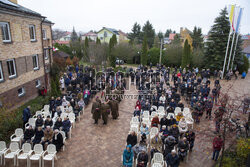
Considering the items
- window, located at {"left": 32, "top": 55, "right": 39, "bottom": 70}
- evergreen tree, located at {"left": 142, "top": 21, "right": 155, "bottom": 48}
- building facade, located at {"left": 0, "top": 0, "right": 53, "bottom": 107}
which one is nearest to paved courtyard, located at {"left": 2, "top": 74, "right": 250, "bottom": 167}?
building facade, located at {"left": 0, "top": 0, "right": 53, "bottom": 107}

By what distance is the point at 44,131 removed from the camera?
8.84 meters

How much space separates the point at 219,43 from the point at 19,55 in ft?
85.5

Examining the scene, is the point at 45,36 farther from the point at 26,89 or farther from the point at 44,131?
the point at 44,131

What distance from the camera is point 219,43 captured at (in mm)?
26547

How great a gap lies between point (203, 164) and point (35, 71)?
16272mm

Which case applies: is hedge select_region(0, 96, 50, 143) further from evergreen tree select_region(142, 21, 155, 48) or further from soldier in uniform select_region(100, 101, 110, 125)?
evergreen tree select_region(142, 21, 155, 48)

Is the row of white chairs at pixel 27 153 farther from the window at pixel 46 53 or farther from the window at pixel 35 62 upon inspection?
the window at pixel 46 53

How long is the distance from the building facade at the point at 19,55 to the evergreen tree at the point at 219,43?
23823 millimetres

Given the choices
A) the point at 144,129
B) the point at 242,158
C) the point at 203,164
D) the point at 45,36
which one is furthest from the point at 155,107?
the point at 45,36

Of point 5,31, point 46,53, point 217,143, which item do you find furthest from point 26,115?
point 46,53

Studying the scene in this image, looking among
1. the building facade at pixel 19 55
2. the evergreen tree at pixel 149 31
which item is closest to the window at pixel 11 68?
the building facade at pixel 19 55

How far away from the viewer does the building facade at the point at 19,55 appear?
42.8 ft

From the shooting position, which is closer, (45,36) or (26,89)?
(26,89)

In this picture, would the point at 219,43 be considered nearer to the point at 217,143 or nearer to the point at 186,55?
the point at 186,55
